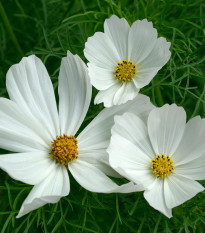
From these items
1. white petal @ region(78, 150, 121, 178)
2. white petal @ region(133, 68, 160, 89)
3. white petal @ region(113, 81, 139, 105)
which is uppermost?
white petal @ region(133, 68, 160, 89)

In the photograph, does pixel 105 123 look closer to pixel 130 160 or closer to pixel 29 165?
pixel 130 160

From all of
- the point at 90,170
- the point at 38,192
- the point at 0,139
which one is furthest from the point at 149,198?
the point at 0,139

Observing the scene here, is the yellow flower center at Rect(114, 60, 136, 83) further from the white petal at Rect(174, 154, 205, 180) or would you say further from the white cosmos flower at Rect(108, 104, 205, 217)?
the white petal at Rect(174, 154, 205, 180)

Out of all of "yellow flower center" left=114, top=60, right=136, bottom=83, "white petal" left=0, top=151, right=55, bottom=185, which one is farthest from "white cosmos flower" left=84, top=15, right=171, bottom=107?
"white petal" left=0, top=151, right=55, bottom=185

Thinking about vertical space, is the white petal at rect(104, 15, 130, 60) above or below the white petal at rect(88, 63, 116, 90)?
above

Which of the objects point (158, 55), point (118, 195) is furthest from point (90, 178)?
point (158, 55)

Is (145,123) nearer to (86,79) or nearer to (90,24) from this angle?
(86,79)
